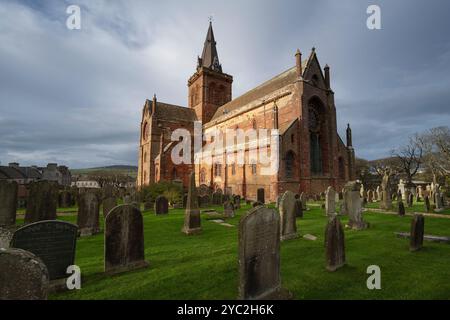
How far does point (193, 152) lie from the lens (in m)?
35.5

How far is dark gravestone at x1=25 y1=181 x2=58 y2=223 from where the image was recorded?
7359 millimetres

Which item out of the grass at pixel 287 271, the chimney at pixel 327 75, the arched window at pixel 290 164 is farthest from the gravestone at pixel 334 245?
the chimney at pixel 327 75

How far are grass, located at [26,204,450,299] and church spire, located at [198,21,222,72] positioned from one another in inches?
1582

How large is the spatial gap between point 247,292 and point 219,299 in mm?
494

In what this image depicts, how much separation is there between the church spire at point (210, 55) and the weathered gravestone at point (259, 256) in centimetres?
4188

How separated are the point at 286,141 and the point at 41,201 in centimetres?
1794

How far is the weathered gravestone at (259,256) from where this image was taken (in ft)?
11.5

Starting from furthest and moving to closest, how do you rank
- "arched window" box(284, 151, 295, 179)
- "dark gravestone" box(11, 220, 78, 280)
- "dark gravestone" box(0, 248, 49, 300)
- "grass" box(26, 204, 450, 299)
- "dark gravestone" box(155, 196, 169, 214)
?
"arched window" box(284, 151, 295, 179) < "dark gravestone" box(155, 196, 169, 214) < "dark gravestone" box(11, 220, 78, 280) < "grass" box(26, 204, 450, 299) < "dark gravestone" box(0, 248, 49, 300)

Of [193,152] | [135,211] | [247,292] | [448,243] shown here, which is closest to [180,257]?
[135,211]

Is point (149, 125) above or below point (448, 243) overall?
above

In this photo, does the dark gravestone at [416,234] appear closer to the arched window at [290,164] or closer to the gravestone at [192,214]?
the gravestone at [192,214]

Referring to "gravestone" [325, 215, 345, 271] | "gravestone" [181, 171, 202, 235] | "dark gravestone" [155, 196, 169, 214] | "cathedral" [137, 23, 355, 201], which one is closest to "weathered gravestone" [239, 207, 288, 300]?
"gravestone" [325, 215, 345, 271]

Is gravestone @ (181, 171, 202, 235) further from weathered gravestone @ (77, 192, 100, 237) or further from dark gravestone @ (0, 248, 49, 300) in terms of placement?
dark gravestone @ (0, 248, 49, 300)
